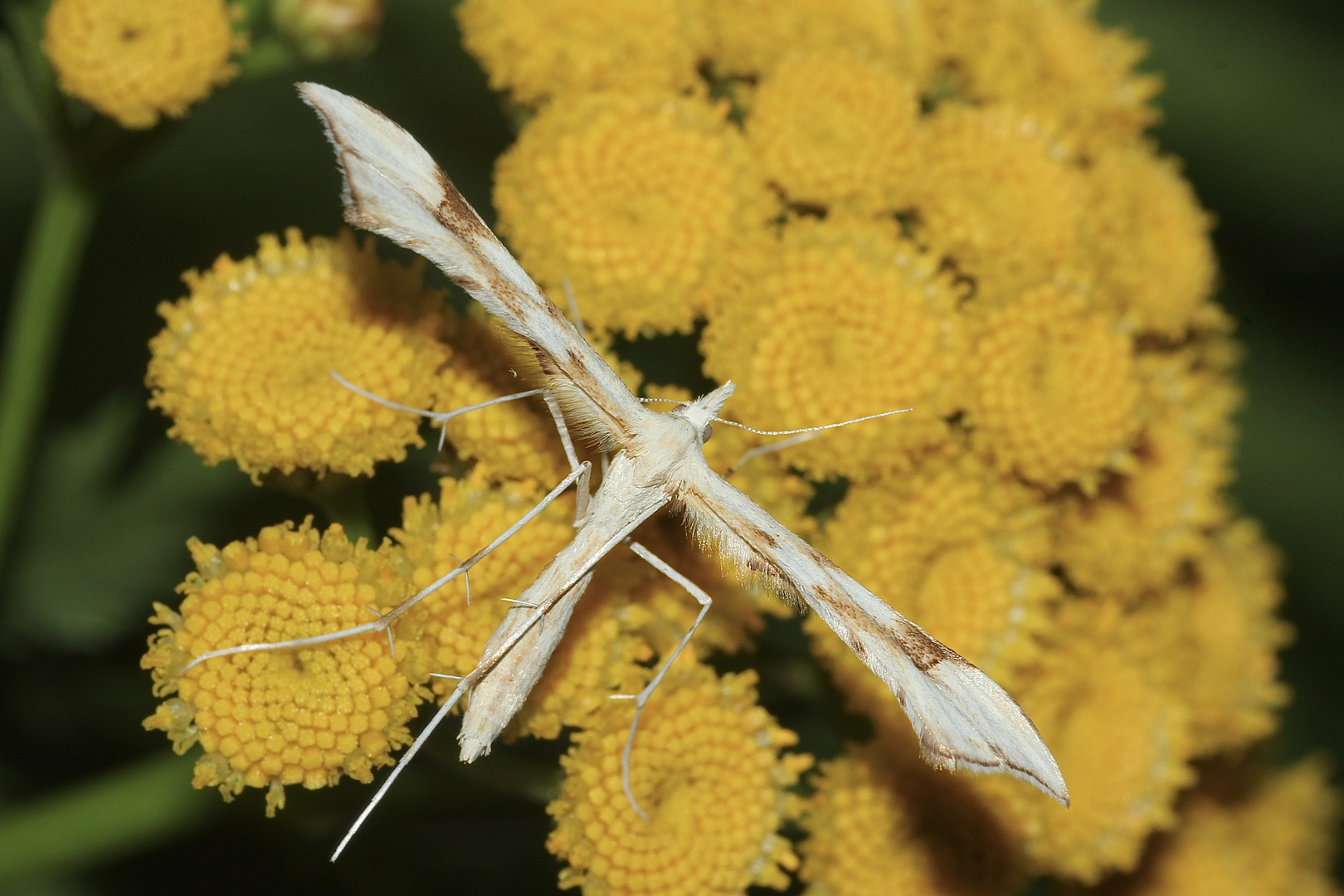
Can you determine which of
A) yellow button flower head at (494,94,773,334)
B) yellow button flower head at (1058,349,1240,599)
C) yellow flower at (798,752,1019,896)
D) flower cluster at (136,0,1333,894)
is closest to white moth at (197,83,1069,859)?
flower cluster at (136,0,1333,894)

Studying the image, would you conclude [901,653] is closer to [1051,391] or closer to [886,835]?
[886,835]

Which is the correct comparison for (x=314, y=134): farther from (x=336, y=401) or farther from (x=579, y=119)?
(x=336, y=401)

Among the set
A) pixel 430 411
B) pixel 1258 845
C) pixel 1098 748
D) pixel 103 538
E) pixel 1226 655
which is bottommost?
pixel 1258 845

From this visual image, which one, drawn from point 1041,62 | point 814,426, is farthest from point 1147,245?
point 814,426

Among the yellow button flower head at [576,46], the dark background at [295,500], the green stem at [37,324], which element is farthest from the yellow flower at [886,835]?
the green stem at [37,324]

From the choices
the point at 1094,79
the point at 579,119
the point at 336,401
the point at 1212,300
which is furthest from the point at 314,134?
the point at 1212,300

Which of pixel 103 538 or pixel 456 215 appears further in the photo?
pixel 103 538
